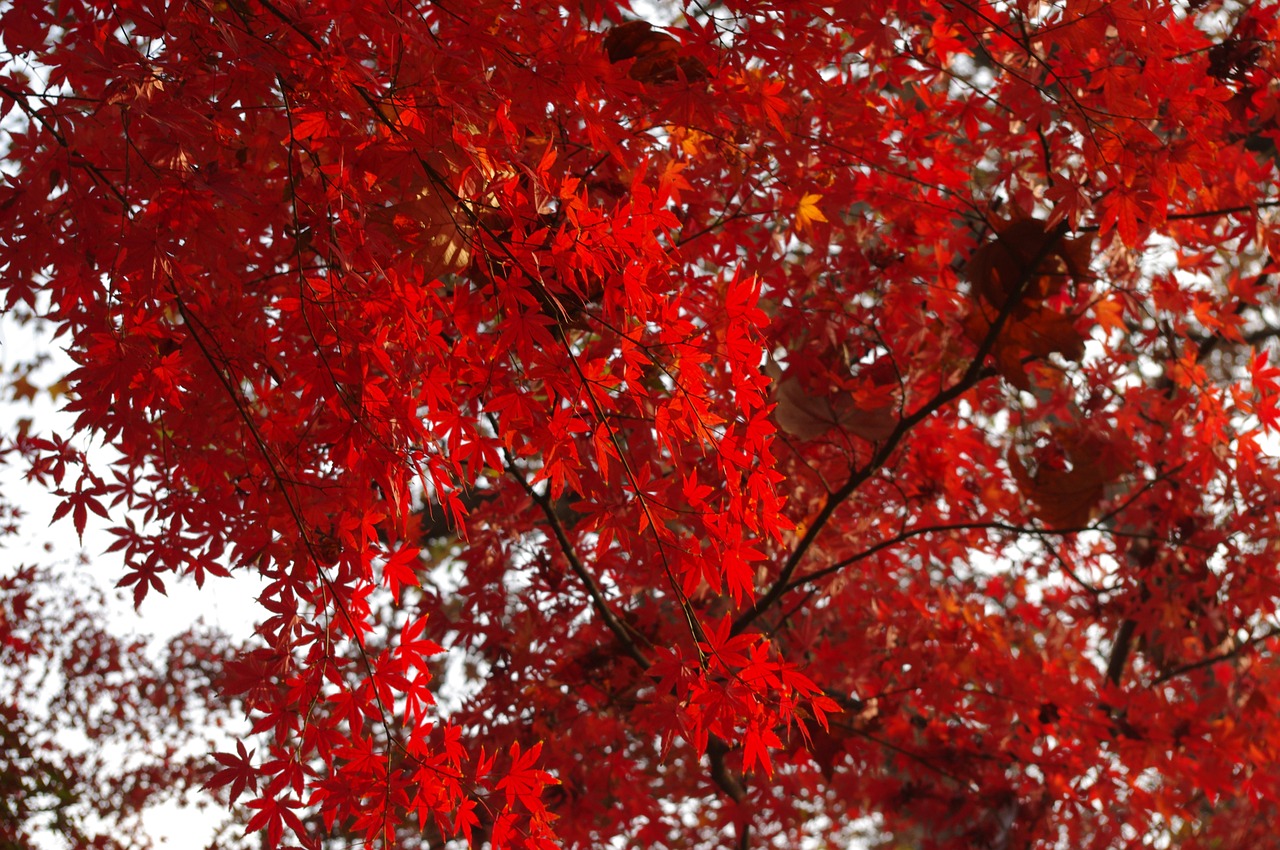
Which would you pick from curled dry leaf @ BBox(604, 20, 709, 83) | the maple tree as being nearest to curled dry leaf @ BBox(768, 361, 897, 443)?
the maple tree

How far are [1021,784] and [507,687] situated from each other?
2.15 meters

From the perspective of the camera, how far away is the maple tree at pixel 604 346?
5.31 ft

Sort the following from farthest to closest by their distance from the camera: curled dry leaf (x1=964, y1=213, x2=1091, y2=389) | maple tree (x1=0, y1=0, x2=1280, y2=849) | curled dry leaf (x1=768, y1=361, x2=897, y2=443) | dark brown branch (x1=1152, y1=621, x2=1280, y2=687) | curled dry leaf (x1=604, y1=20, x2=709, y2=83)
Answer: dark brown branch (x1=1152, y1=621, x2=1280, y2=687)
curled dry leaf (x1=768, y1=361, x2=897, y2=443)
curled dry leaf (x1=964, y1=213, x2=1091, y2=389)
curled dry leaf (x1=604, y1=20, x2=709, y2=83)
maple tree (x1=0, y1=0, x2=1280, y2=849)

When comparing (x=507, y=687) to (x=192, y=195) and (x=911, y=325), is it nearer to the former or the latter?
(x=911, y=325)

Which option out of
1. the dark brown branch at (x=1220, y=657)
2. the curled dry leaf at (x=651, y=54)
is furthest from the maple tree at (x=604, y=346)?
the dark brown branch at (x=1220, y=657)

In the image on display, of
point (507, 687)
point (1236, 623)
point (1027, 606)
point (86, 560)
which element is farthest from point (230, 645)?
point (1236, 623)

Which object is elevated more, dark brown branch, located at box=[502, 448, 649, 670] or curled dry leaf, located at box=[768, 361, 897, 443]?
curled dry leaf, located at box=[768, 361, 897, 443]

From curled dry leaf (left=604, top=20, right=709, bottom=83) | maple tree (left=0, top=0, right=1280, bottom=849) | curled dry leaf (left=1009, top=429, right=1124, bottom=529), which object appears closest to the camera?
maple tree (left=0, top=0, right=1280, bottom=849)

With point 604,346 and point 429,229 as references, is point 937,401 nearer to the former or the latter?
point 604,346

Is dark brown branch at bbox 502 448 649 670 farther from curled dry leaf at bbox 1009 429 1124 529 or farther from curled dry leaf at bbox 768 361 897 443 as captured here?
curled dry leaf at bbox 1009 429 1124 529

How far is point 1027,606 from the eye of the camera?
192 inches

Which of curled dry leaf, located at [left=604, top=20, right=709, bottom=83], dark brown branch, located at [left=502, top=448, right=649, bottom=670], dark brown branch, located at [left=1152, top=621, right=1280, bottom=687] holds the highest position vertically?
curled dry leaf, located at [left=604, top=20, right=709, bottom=83]

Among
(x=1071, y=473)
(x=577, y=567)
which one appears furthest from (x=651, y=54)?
(x=1071, y=473)

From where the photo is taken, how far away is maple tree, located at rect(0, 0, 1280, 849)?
5.31 ft
